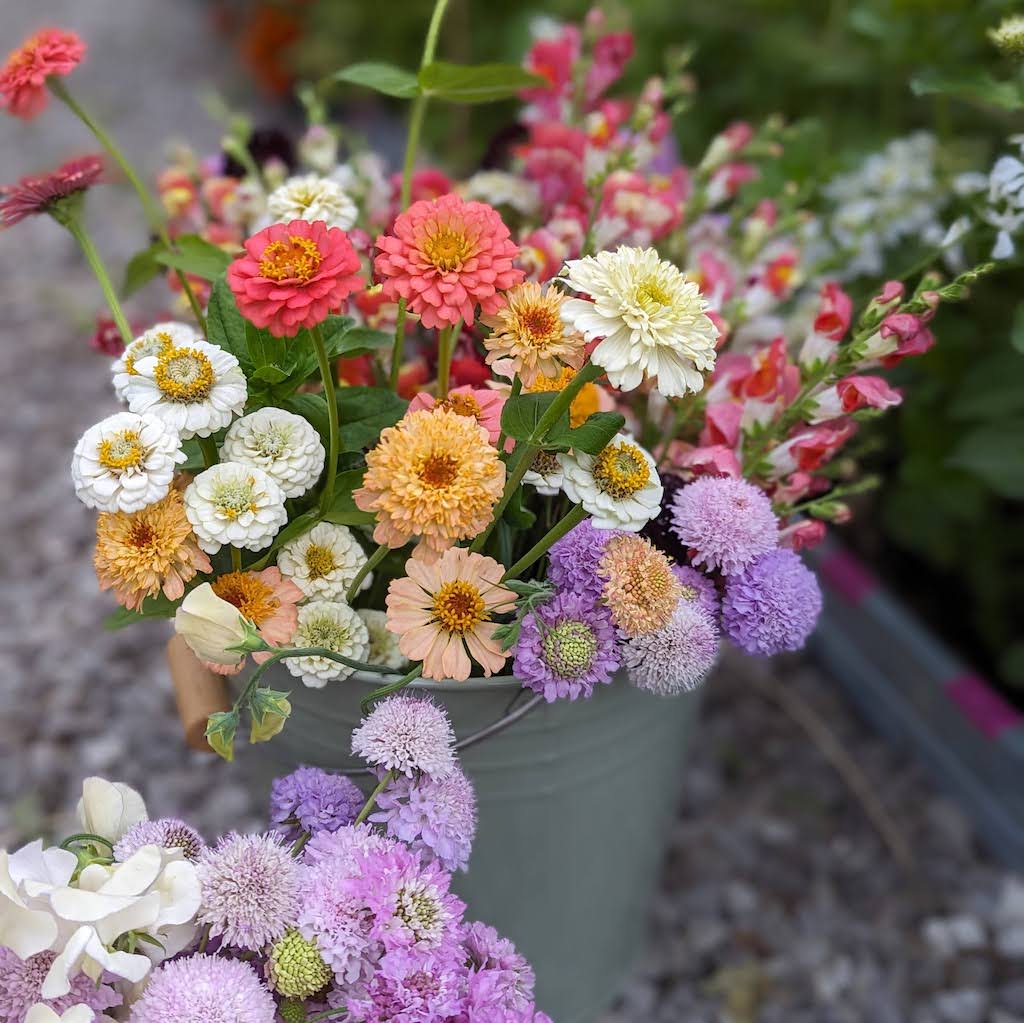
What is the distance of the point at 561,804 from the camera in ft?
2.95

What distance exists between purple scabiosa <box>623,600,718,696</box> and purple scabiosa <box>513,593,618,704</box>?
2 cm

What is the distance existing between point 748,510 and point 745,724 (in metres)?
0.85

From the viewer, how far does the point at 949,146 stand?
125 cm

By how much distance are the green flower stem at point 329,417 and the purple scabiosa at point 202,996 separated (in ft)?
0.98

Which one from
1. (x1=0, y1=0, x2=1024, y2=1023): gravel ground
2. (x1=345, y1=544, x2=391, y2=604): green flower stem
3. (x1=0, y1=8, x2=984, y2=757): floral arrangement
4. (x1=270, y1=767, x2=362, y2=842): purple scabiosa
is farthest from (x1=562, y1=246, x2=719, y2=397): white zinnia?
(x1=0, y1=0, x2=1024, y2=1023): gravel ground

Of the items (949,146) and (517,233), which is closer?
(517,233)

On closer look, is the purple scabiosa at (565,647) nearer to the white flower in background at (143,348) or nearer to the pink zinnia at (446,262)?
the pink zinnia at (446,262)

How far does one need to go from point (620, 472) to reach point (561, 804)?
0.36 metres

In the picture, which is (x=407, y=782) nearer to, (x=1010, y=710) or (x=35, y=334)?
(x=1010, y=710)

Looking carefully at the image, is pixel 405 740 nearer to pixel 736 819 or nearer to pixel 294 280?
pixel 294 280

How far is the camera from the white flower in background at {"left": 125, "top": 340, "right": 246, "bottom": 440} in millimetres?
670

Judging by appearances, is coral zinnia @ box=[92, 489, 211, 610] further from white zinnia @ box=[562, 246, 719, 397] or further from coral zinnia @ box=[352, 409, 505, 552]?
white zinnia @ box=[562, 246, 719, 397]

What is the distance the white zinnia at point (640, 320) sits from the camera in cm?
60

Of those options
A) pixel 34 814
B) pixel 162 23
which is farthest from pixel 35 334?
pixel 162 23
